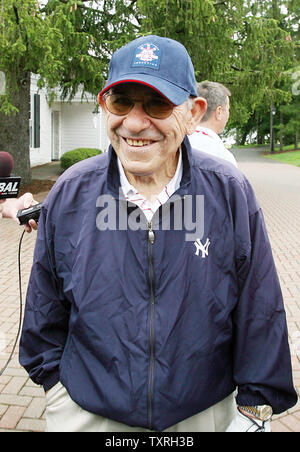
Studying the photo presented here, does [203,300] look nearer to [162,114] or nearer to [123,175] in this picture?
[123,175]

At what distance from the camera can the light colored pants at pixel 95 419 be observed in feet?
5.34

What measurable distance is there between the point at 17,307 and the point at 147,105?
424 cm

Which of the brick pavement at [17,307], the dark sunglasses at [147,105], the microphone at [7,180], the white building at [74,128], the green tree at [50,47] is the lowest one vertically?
the brick pavement at [17,307]

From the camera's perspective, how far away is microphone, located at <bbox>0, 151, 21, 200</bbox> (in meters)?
2.39

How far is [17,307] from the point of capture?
5289mm

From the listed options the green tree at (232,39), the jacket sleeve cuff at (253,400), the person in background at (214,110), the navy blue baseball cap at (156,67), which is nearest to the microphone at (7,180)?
the navy blue baseball cap at (156,67)

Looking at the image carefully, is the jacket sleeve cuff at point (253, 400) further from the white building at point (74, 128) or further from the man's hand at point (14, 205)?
the white building at point (74, 128)


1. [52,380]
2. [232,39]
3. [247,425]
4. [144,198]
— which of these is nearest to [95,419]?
[52,380]

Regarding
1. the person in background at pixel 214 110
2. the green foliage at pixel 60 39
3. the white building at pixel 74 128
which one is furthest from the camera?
the white building at pixel 74 128

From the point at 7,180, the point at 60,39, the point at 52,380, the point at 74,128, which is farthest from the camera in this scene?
the point at 74,128

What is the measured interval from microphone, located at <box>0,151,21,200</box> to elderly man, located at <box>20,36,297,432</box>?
0.78 m

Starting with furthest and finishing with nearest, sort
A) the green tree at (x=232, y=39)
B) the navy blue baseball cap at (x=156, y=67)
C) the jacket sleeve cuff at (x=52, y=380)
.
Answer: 1. the green tree at (x=232, y=39)
2. the jacket sleeve cuff at (x=52, y=380)
3. the navy blue baseball cap at (x=156, y=67)

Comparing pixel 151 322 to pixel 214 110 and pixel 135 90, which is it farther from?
pixel 214 110

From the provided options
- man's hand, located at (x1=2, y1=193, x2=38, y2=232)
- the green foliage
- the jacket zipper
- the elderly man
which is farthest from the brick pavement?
the green foliage
